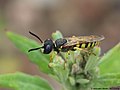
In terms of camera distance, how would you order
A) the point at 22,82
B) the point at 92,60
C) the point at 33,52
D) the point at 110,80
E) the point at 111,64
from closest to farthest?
the point at 92,60
the point at 110,80
the point at 22,82
the point at 33,52
the point at 111,64

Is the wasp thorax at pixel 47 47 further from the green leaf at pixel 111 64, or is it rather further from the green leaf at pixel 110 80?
the green leaf at pixel 110 80

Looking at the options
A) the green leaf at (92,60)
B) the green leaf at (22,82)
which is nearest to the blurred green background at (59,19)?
the green leaf at (22,82)

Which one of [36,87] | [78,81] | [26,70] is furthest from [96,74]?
[26,70]

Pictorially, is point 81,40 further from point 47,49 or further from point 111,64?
point 111,64

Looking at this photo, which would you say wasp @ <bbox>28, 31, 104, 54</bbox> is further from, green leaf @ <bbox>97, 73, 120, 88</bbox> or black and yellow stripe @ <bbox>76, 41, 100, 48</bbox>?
green leaf @ <bbox>97, 73, 120, 88</bbox>

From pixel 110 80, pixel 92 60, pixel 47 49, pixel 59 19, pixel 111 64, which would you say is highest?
pixel 59 19

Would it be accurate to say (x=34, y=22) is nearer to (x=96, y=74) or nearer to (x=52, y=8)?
(x=52, y=8)

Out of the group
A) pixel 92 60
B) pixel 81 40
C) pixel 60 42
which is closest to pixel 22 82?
pixel 60 42
